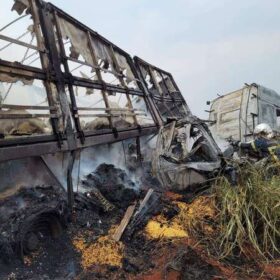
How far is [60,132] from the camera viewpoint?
22.0 ft

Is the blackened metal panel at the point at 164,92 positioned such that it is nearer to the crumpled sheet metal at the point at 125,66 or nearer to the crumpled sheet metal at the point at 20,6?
the crumpled sheet metal at the point at 125,66

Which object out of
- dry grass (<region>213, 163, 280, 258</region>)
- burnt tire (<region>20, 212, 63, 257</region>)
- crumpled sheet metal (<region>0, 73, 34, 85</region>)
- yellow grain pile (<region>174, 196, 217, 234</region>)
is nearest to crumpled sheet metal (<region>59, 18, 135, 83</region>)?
crumpled sheet metal (<region>0, 73, 34, 85</region>)

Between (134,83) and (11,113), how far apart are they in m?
5.69

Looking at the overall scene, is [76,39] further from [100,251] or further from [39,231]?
[100,251]

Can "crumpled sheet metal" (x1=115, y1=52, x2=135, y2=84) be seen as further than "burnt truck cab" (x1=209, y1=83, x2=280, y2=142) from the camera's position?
No

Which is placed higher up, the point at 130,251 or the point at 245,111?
the point at 245,111

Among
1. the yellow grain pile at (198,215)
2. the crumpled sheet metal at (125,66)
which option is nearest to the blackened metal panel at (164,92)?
the crumpled sheet metal at (125,66)

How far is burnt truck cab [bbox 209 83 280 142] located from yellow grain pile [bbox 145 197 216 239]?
22.4ft

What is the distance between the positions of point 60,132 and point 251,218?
3387 mm

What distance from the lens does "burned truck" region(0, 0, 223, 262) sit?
5.70 metres

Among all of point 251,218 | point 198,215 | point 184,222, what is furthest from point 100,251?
point 251,218

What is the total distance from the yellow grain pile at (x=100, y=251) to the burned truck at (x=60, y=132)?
1.47ft

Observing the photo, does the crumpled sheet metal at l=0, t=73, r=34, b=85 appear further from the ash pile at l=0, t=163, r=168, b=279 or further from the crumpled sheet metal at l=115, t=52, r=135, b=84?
the crumpled sheet metal at l=115, t=52, r=135, b=84

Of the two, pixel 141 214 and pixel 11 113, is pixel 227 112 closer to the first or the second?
pixel 141 214
